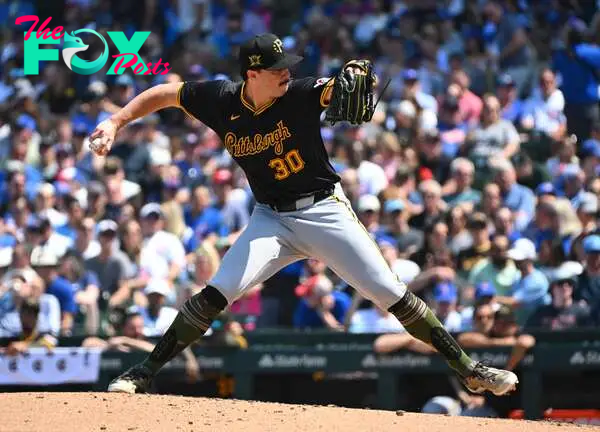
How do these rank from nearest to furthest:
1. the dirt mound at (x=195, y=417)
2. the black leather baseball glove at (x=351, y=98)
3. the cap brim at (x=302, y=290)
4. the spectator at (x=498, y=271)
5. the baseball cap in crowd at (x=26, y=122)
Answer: the dirt mound at (x=195, y=417), the black leather baseball glove at (x=351, y=98), the spectator at (x=498, y=271), the cap brim at (x=302, y=290), the baseball cap in crowd at (x=26, y=122)

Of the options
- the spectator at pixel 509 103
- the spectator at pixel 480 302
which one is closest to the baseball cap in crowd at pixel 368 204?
the spectator at pixel 480 302

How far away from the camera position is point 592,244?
31.6ft

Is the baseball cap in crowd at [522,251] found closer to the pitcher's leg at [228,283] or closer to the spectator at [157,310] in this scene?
the spectator at [157,310]

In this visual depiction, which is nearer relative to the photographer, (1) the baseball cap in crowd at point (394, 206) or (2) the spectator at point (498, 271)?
(2) the spectator at point (498, 271)

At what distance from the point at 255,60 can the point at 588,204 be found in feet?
16.5

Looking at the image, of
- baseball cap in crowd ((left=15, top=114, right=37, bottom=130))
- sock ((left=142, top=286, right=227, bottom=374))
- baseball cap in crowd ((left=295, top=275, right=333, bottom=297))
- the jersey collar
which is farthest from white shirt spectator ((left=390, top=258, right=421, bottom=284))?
baseball cap in crowd ((left=15, top=114, right=37, bottom=130))

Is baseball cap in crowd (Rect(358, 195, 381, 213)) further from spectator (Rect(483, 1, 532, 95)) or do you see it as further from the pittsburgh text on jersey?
the pittsburgh text on jersey

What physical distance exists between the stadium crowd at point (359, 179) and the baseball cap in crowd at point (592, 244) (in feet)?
0.03

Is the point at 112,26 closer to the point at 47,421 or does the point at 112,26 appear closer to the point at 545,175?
the point at 545,175

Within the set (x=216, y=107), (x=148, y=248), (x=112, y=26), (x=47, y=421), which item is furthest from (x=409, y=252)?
(x=112, y=26)

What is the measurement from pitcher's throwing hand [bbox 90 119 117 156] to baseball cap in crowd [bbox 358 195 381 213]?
4965mm

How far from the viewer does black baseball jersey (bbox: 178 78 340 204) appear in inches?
249

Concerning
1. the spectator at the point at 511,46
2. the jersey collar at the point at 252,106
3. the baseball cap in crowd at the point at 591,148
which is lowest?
the jersey collar at the point at 252,106

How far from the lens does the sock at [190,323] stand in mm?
6418
